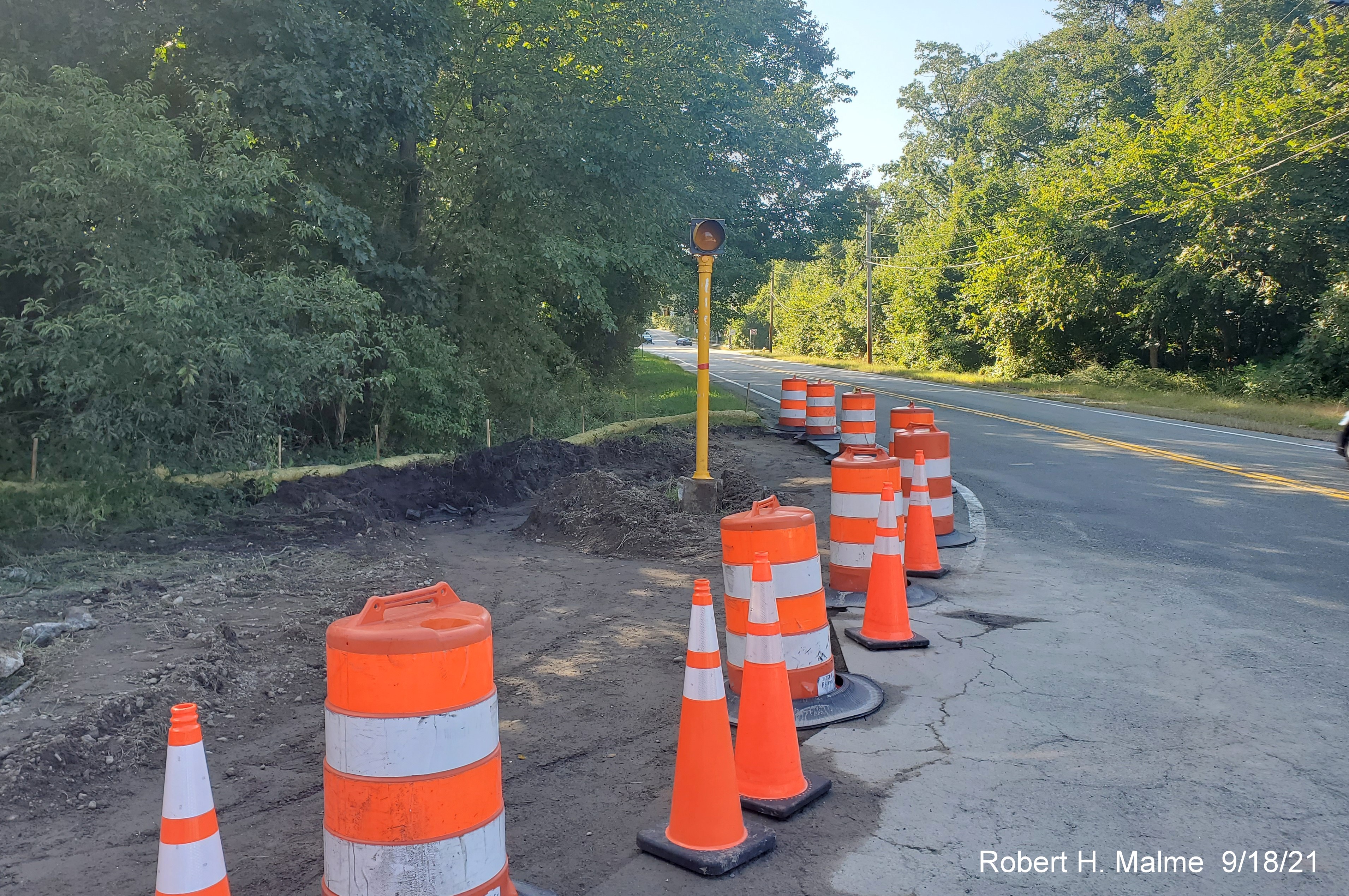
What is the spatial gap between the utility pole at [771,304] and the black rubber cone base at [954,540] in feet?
237

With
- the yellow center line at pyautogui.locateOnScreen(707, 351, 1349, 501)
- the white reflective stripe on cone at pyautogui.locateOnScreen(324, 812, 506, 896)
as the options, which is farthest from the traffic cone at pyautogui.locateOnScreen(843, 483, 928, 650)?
the yellow center line at pyautogui.locateOnScreen(707, 351, 1349, 501)

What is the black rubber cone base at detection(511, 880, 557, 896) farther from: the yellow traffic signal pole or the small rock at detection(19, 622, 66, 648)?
the yellow traffic signal pole

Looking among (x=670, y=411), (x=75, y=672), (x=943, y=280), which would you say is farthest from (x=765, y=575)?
(x=943, y=280)

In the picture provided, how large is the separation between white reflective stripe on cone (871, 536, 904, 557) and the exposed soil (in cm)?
158

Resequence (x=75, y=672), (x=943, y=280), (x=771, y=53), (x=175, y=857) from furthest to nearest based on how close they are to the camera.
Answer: (x=943, y=280)
(x=771, y=53)
(x=75, y=672)
(x=175, y=857)

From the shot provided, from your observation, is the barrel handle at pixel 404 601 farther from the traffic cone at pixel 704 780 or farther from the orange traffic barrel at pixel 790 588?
the orange traffic barrel at pixel 790 588

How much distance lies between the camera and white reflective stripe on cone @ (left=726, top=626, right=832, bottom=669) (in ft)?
17.4

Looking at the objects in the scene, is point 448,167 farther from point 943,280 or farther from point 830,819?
point 943,280

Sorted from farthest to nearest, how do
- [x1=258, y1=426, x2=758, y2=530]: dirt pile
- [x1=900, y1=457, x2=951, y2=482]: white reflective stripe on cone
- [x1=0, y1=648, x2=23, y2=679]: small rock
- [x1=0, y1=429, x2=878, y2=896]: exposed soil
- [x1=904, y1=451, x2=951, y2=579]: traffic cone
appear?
[x1=258, y1=426, x2=758, y2=530]: dirt pile < [x1=900, y1=457, x2=951, y2=482]: white reflective stripe on cone < [x1=904, y1=451, x2=951, y2=579]: traffic cone < [x1=0, y1=648, x2=23, y2=679]: small rock < [x1=0, y1=429, x2=878, y2=896]: exposed soil

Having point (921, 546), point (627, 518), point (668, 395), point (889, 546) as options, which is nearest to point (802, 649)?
point (889, 546)

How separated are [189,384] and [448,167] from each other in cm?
838

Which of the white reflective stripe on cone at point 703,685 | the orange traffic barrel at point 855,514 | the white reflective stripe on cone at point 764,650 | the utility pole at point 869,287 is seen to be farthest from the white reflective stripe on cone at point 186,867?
the utility pole at point 869,287

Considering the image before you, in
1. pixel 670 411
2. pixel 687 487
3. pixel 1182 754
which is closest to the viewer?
pixel 1182 754

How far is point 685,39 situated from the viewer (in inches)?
766
